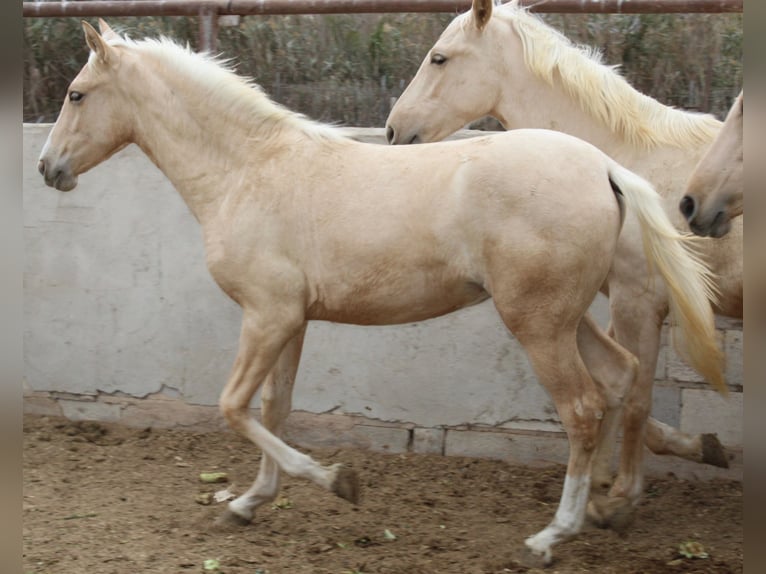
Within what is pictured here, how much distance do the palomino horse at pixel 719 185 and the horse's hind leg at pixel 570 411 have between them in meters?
0.68

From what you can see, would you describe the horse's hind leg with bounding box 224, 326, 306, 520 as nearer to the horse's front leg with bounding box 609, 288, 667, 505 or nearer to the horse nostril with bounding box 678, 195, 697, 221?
the horse's front leg with bounding box 609, 288, 667, 505

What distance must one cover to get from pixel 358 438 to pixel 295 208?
194cm

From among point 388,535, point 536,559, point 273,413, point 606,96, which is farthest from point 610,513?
point 606,96

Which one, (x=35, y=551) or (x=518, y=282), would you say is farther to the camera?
(x=35, y=551)

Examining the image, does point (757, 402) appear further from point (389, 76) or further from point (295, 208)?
point (389, 76)

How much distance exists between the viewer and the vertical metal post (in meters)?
5.61

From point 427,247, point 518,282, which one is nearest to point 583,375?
point 518,282

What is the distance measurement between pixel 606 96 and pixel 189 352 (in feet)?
9.61

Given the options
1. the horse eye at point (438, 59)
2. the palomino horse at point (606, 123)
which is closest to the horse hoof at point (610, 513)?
the palomino horse at point (606, 123)

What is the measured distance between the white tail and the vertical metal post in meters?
2.93

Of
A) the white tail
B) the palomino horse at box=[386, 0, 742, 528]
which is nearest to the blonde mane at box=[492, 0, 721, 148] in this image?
the palomino horse at box=[386, 0, 742, 528]

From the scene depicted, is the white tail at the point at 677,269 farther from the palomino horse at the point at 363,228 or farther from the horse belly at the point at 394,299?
the horse belly at the point at 394,299

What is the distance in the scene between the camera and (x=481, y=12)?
4.67 meters

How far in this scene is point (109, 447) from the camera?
18.1 feet
